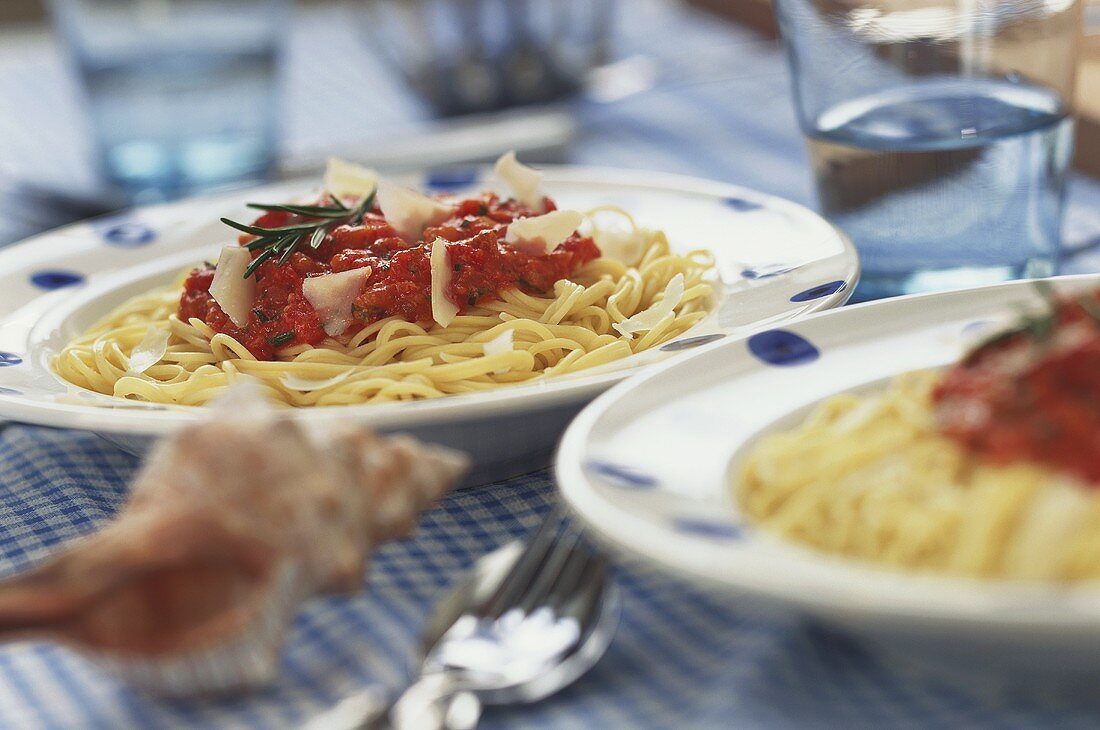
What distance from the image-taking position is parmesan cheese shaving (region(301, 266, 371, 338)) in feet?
8.79

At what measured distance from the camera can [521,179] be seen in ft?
9.91

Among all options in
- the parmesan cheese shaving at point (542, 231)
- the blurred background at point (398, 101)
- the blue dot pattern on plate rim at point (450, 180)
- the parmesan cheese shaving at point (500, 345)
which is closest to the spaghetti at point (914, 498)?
the parmesan cheese shaving at point (500, 345)

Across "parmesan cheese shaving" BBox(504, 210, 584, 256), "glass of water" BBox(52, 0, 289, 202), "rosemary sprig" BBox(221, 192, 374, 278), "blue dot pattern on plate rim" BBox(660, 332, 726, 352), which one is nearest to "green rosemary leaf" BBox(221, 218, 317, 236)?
"rosemary sprig" BBox(221, 192, 374, 278)

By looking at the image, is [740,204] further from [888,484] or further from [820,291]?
[888,484]

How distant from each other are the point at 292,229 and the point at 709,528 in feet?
4.66

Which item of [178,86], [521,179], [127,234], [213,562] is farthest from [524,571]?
[178,86]

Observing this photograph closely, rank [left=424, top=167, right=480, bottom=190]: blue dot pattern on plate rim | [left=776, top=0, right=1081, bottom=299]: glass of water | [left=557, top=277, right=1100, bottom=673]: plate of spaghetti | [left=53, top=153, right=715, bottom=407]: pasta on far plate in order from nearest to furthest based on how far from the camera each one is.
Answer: [left=557, top=277, right=1100, bottom=673]: plate of spaghetti
[left=53, top=153, right=715, bottom=407]: pasta on far plate
[left=776, top=0, right=1081, bottom=299]: glass of water
[left=424, top=167, right=480, bottom=190]: blue dot pattern on plate rim

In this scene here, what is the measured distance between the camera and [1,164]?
5012 millimetres

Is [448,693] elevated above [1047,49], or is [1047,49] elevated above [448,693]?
[1047,49]

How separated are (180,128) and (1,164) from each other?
1.02m

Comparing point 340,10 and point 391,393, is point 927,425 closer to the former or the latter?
point 391,393

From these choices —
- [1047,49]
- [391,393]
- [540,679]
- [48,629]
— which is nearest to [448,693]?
[540,679]

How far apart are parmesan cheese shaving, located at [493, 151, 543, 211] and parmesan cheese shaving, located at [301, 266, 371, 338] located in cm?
45

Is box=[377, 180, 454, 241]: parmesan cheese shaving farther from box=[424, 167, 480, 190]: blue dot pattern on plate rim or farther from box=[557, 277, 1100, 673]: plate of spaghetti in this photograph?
box=[557, 277, 1100, 673]: plate of spaghetti
